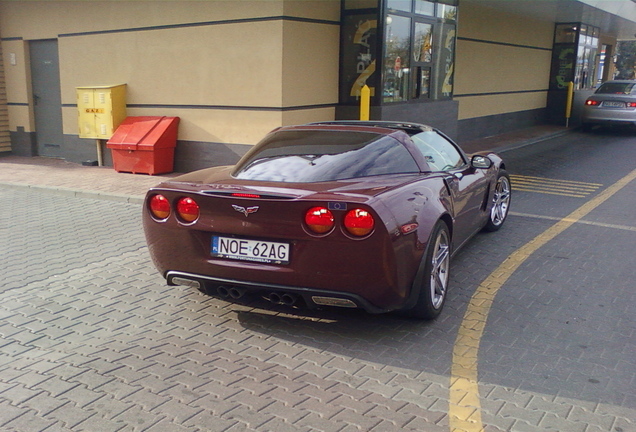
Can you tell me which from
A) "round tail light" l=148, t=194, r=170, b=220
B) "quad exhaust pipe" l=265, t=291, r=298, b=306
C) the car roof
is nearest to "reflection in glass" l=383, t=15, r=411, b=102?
the car roof

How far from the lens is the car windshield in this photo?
62.6 ft

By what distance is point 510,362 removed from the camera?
3945 mm

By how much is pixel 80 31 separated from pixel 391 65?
6114 millimetres

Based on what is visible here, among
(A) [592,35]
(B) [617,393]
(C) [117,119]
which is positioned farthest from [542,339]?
(A) [592,35]

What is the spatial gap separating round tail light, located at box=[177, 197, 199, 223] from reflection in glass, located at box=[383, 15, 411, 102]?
7869mm

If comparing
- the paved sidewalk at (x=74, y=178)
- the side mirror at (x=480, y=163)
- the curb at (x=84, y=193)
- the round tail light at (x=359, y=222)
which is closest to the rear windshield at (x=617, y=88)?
the paved sidewalk at (x=74, y=178)

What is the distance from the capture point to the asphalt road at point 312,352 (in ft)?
10.9

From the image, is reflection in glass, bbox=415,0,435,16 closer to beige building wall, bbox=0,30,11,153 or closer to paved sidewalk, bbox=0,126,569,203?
paved sidewalk, bbox=0,126,569,203

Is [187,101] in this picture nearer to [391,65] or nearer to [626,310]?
[391,65]

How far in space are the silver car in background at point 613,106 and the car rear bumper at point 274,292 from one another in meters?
17.0

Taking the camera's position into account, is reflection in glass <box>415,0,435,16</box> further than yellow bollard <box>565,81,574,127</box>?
No

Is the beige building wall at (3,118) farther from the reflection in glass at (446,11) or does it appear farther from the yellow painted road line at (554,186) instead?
the yellow painted road line at (554,186)

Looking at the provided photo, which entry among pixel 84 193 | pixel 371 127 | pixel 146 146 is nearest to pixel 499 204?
pixel 371 127

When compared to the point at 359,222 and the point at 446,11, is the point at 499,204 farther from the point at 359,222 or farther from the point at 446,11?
the point at 446,11
